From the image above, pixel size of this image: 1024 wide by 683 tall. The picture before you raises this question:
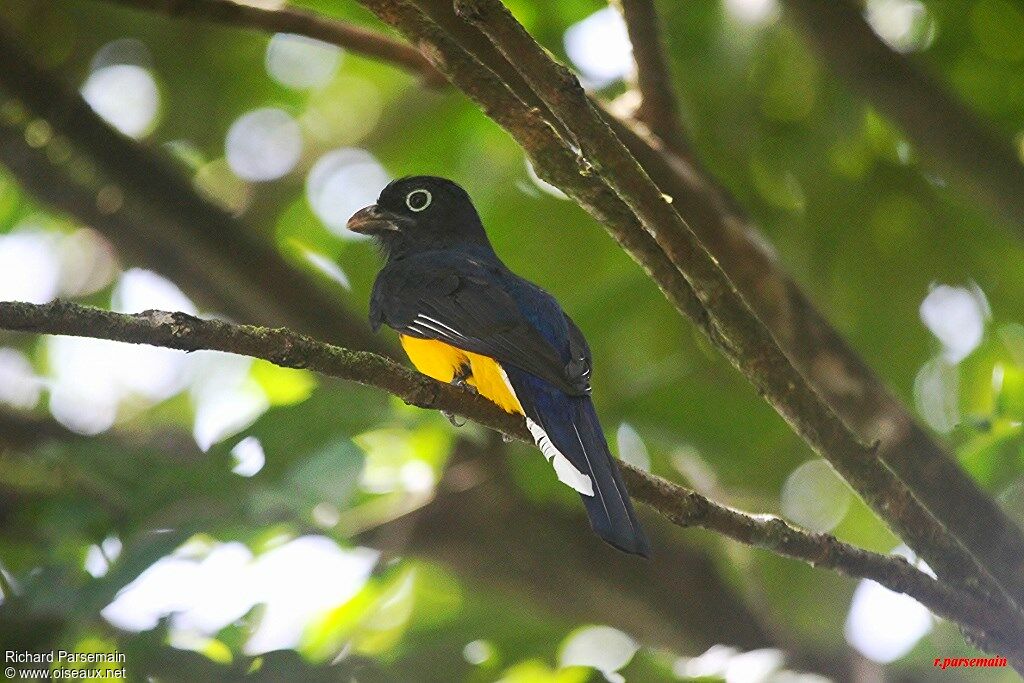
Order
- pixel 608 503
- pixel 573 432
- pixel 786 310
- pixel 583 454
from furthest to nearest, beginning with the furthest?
pixel 786 310
pixel 573 432
pixel 583 454
pixel 608 503

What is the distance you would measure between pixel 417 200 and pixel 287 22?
41.4 inches

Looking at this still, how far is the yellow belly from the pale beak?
2.57 ft

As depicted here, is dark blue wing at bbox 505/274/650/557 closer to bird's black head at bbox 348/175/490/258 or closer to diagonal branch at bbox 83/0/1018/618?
diagonal branch at bbox 83/0/1018/618

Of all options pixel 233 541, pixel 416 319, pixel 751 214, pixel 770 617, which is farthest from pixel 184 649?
pixel 751 214

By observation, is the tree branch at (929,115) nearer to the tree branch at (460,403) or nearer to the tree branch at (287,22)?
the tree branch at (287,22)

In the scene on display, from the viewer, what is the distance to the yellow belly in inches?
156

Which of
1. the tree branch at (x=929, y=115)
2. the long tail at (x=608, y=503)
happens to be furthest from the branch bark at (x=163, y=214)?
the tree branch at (x=929, y=115)

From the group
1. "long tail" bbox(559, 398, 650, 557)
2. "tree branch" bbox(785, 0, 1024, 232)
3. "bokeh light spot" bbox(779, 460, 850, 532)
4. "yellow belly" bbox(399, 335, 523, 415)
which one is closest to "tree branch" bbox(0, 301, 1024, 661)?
"long tail" bbox(559, 398, 650, 557)

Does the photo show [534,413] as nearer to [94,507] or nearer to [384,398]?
[384,398]

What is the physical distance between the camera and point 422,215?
5199mm

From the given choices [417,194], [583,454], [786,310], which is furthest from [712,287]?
[417,194]

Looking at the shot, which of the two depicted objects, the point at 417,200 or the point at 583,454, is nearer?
the point at 583,454

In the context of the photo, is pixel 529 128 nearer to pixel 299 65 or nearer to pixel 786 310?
pixel 786 310

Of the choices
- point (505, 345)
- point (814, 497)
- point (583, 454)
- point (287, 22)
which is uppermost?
point (287, 22)
